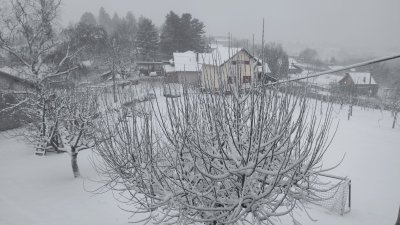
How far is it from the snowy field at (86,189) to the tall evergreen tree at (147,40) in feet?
102

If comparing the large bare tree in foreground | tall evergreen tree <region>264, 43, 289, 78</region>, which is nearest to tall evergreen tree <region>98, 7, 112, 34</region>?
tall evergreen tree <region>264, 43, 289, 78</region>

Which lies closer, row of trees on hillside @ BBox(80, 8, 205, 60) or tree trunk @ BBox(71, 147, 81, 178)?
tree trunk @ BBox(71, 147, 81, 178)

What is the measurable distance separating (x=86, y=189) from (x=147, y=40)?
39055 millimetres

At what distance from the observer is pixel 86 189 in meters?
12.4

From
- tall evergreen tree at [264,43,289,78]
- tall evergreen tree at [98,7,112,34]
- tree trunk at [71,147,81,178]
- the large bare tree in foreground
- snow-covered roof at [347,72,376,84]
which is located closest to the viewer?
the large bare tree in foreground

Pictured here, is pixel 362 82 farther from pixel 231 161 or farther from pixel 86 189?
pixel 231 161

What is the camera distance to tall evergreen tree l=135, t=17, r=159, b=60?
4703 centimetres

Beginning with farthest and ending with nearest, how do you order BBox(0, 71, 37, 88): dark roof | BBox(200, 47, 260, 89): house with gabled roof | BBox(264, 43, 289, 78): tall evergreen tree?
1. BBox(0, 71, 37, 88): dark roof
2. BBox(264, 43, 289, 78): tall evergreen tree
3. BBox(200, 47, 260, 89): house with gabled roof

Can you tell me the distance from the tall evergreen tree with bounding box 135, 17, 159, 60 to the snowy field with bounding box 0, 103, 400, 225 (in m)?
31.2

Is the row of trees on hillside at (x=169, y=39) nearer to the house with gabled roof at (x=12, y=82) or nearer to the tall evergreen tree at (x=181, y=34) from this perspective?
the tall evergreen tree at (x=181, y=34)

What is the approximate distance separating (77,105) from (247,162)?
11.6 metres

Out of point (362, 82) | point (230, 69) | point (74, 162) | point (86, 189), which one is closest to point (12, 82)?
point (74, 162)

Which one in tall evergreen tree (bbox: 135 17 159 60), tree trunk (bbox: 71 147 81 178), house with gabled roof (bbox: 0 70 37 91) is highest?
tall evergreen tree (bbox: 135 17 159 60)

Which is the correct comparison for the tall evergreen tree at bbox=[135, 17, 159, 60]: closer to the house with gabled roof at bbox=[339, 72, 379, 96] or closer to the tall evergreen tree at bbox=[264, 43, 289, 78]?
the house with gabled roof at bbox=[339, 72, 379, 96]
